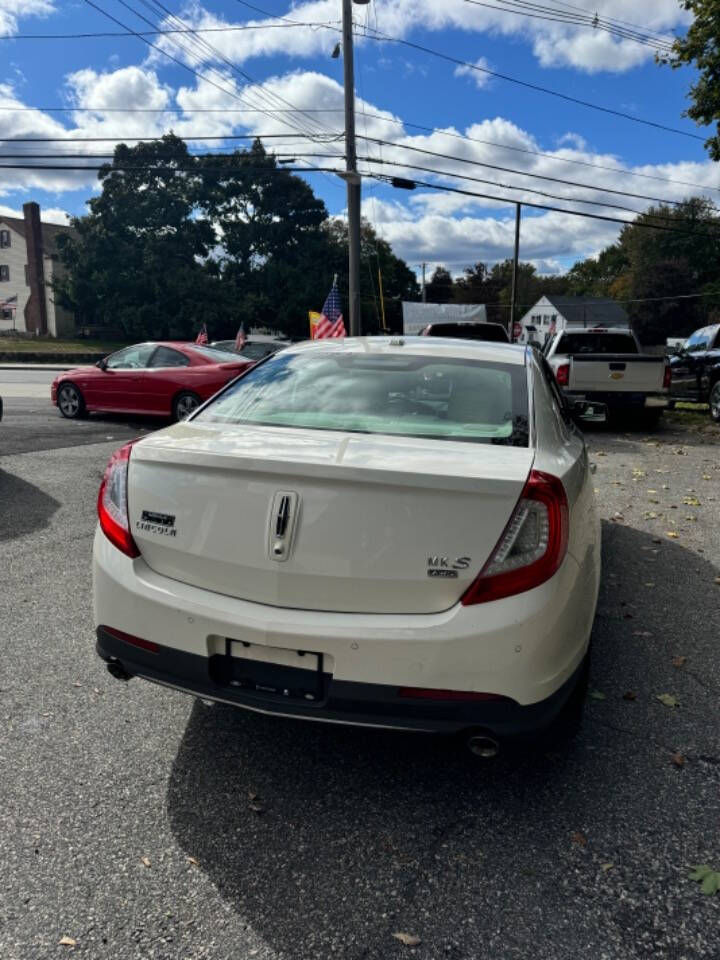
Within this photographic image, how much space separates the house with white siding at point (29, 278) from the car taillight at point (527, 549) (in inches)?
2298

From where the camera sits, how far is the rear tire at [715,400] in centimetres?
1430

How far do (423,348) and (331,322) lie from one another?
16.4 metres

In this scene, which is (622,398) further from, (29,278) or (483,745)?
(29,278)

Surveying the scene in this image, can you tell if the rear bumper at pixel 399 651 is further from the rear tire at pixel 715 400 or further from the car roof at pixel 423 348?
the rear tire at pixel 715 400

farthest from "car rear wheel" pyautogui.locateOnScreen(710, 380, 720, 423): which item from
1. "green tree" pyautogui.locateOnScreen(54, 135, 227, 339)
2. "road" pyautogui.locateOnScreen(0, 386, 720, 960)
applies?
"green tree" pyautogui.locateOnScreen(54, 135, 227, 339)

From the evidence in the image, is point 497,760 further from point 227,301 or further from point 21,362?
point 227,301

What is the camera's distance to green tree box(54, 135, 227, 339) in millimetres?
44375

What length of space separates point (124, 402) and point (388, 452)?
1094 centimetres

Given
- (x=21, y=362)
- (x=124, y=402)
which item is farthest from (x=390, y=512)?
(x=21, y=362)

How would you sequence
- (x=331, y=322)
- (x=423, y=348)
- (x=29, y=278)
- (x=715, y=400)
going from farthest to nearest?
1. (x=29, y=278)
2. (x=331, y=322)
3. (x=715, y=400)
4. (x=423, y=348)

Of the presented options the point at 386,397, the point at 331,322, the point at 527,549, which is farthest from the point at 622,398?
the point at 527,549

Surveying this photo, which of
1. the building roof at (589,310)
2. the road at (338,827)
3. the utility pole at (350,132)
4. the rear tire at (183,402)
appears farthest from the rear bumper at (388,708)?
the building roof at (589,310)

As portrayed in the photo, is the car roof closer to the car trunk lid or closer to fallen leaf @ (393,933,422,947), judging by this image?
the car trunk lid

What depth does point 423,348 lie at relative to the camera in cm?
373
